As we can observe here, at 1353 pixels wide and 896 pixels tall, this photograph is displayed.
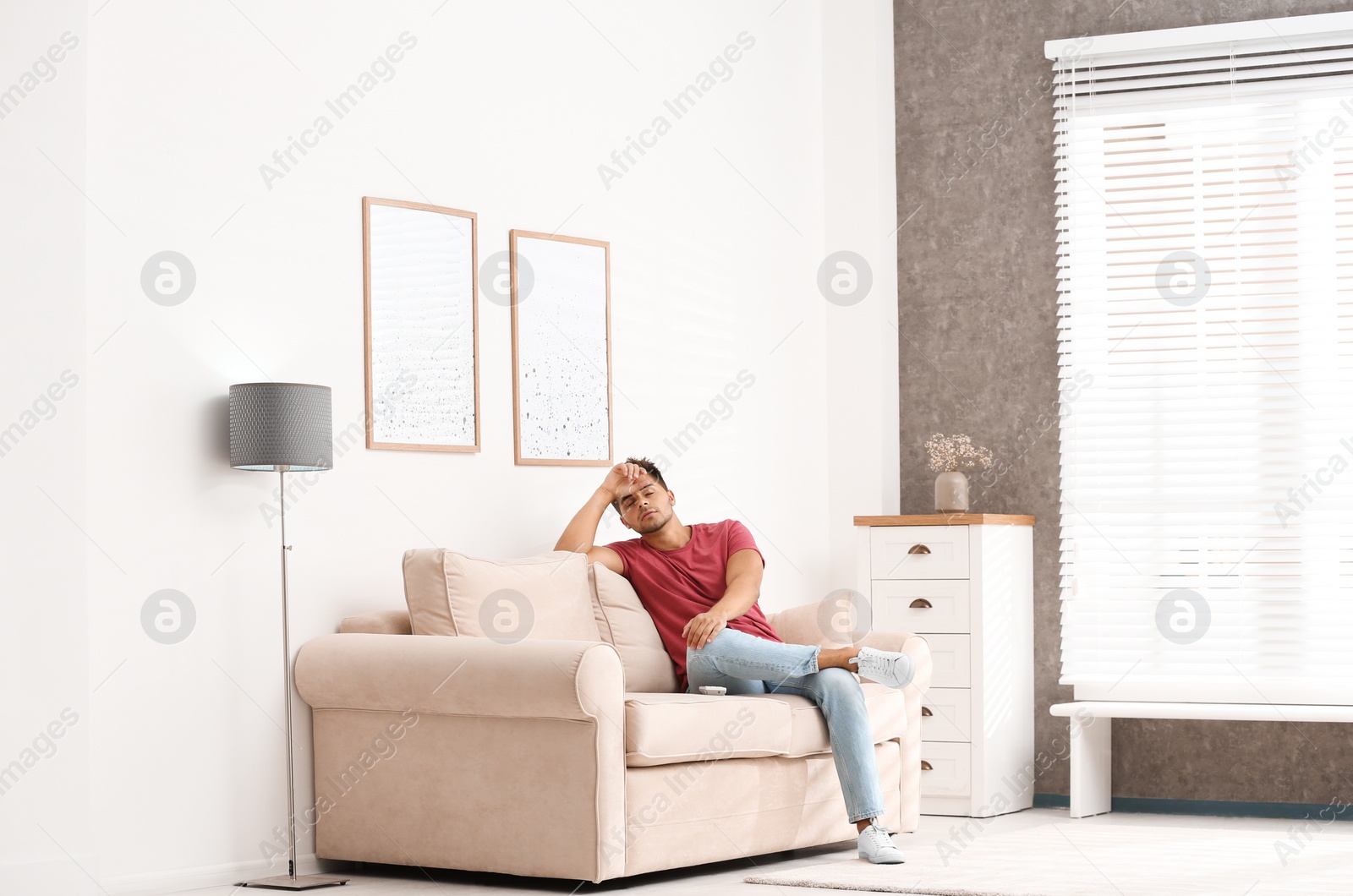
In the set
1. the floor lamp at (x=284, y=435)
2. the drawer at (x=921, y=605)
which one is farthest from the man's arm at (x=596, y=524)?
the drawer at (x=921, y=605)

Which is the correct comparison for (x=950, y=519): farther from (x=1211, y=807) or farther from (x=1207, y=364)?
(x=1211, y=807)

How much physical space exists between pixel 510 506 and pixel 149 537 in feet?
4.22

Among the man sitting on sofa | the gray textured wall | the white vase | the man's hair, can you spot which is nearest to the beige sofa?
the man sitting on sofa

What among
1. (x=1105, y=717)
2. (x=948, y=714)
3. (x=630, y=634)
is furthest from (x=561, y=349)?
(x=1105, y=717)

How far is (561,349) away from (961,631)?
1.83 m

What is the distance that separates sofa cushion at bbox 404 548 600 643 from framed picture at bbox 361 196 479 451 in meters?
0.45

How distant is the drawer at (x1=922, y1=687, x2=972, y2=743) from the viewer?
529cm

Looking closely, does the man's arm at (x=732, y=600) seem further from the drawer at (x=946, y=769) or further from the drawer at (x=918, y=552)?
→ the drawer at (x=946, y=769)

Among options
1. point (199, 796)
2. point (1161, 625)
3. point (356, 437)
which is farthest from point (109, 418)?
point (1161, 625)

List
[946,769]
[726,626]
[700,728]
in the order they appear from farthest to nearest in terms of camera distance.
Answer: [946,769] → [726,626] → [700,728]

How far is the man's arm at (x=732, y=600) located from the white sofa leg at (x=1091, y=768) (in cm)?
150

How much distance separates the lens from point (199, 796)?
3900mm

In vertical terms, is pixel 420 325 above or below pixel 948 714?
above

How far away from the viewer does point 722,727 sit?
389 centimetres
